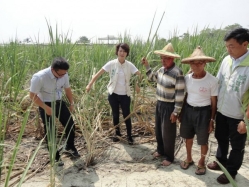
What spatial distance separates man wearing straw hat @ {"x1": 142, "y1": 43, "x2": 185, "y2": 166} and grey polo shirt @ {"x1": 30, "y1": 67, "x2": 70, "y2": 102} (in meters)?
1.00

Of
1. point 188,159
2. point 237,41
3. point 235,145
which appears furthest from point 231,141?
point 237,41

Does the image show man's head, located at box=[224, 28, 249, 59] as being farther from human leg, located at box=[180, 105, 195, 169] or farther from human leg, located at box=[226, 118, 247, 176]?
human leg, located at box=[180, 105, 195, 169]

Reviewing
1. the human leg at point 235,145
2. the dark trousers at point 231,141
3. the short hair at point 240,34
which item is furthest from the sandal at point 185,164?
the short hair at point 240,34

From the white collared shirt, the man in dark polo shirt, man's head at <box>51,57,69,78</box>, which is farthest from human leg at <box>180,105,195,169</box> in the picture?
man's head at <box>51,57,69,78</box>

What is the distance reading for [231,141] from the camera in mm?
2137

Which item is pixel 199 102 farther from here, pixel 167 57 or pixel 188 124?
pixel 167 57

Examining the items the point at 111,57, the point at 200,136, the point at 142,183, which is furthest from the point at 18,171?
the point at 111,57

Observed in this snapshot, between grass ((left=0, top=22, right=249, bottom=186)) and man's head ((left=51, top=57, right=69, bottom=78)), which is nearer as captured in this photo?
man's head ((left=51, top=57, right=69, bottom=78))

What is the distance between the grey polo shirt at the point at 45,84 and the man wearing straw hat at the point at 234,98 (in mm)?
1553

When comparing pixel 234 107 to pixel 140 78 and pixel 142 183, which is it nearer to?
pixel 142 183

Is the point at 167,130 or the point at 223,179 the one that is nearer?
the point at 223,179

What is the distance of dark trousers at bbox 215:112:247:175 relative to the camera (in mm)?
2076

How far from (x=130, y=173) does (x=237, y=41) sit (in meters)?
1.58

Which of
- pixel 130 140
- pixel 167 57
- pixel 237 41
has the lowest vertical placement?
pixel 130 140
